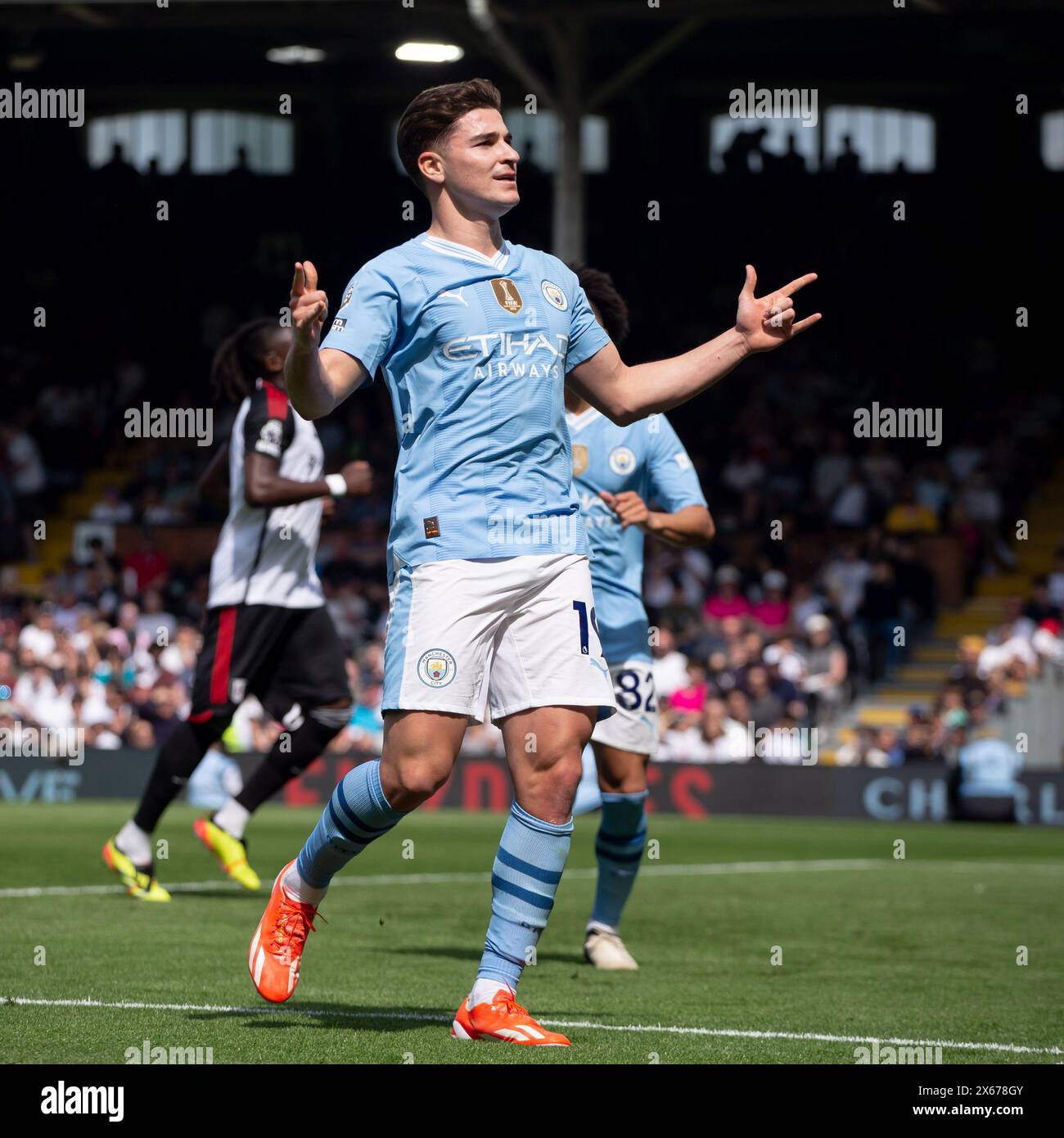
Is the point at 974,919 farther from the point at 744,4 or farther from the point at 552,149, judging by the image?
the point at 552,149

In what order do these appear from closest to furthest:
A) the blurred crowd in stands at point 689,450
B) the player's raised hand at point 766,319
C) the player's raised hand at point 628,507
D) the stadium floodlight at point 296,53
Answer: the player's raised hand at point 766,319 < the player's raised hand at point 628,507 < the blurred crowd in stands at point 689,450 < the stadium floodlight at point 296,53

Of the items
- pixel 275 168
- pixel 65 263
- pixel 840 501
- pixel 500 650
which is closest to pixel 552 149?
pixel 275 168

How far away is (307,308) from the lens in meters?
4.61

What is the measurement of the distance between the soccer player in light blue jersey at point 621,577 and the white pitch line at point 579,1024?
1.67 meters

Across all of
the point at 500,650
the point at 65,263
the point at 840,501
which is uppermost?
the point at 65,263

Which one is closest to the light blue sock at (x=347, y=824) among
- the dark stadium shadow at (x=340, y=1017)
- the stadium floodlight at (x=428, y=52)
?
the dark stadium shadow at (x=340, y=1017)

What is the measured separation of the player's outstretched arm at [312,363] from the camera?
15.1 ft

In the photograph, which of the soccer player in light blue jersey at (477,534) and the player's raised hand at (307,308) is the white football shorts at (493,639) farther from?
Answer: the player's raised hand at (307,308)

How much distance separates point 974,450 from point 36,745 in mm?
11611

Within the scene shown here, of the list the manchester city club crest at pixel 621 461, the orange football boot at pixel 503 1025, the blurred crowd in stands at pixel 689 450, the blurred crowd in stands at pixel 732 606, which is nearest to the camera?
the orange football boot at pixel 503 1025

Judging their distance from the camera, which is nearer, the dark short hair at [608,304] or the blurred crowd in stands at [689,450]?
the dark short hair at [608,304]

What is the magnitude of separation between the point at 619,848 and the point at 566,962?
1.57ft

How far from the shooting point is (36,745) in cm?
1978

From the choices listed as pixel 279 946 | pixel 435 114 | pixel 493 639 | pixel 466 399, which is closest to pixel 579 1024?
pixel 279 946
